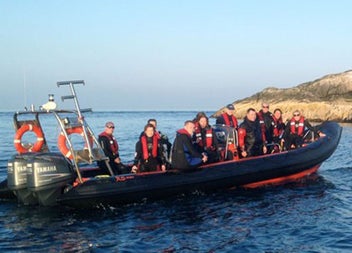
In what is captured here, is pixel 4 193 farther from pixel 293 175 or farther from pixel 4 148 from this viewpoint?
pixel 4 148

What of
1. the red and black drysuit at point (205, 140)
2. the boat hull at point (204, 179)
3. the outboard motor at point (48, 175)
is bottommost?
the boat hull at point (204, 179)

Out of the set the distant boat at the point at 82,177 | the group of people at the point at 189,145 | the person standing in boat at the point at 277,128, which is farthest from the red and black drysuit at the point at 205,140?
the person standing in boat at the point at 277,128

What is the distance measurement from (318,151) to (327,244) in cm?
527

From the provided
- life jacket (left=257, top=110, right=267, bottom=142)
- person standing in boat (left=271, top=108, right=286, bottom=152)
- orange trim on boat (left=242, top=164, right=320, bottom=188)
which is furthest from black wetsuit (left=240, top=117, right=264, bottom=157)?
person standing in boat (left=271, top=108, right=286, bottom=152)

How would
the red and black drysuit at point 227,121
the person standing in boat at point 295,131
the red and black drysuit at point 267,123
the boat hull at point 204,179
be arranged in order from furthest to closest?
the person standing in boat at point 295,131 → the red and black drysuit at point 267,123 → the red and black drysuit at point 227,121 → the boat hull at point 204,179

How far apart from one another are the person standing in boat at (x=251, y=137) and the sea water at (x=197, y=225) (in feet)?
3.65

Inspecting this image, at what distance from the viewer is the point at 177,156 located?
8484 mm

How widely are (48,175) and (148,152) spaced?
86.4 inches

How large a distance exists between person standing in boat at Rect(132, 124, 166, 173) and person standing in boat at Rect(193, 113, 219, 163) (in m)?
0.97

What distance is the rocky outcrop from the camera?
3609 centimetres

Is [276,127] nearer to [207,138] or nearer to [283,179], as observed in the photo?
[283,179]

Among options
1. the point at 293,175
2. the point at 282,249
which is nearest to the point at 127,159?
the point at 293,175

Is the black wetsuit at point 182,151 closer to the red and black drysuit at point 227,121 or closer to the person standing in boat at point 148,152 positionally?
the person standing in boat at point 148,152

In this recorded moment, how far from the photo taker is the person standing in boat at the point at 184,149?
8.41 metres
